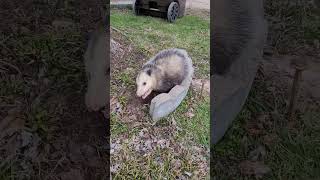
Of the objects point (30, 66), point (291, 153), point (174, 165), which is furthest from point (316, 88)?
point (30, 66)

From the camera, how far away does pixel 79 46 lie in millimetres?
3023

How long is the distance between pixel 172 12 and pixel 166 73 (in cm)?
29

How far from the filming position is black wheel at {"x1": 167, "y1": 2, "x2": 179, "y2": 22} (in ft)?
7.70

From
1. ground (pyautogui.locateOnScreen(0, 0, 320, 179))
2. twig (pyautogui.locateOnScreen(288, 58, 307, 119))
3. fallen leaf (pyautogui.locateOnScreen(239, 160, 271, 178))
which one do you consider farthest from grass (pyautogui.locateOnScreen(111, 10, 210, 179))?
twig (pyautogui.locateOnScreen(288, 58, 307, 119))

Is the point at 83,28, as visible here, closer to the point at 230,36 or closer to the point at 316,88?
the point at 230,36

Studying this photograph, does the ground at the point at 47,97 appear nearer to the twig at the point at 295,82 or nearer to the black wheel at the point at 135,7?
the black wheel at the point at 135,7

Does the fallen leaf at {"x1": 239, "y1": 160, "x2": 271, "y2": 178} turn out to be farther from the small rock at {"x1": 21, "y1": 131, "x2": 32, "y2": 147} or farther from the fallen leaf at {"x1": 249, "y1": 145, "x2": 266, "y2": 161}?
the small rock at {"x1": 21, "y1": 131, "x2": 32, "y2": 147}

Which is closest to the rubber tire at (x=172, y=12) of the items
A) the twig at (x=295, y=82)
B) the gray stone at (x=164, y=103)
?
the gray stone at (x=164, y=103)

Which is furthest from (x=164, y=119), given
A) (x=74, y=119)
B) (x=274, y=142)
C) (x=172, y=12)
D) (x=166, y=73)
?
(x=274, y=142)

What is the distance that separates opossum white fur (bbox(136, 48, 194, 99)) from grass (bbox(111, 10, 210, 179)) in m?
0.03

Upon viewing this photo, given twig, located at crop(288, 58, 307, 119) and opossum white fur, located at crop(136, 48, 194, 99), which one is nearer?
opossum white fur, located at crop(136, 48, 194, 99)

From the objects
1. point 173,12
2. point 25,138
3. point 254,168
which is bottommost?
point 254,168

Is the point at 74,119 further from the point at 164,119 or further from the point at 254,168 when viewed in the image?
the point at 254,168

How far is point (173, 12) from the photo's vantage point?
2.36 m
